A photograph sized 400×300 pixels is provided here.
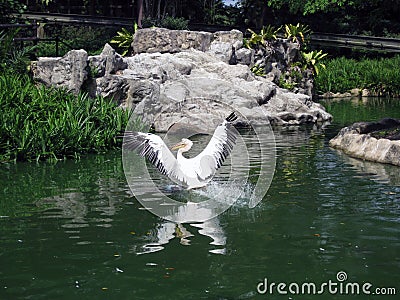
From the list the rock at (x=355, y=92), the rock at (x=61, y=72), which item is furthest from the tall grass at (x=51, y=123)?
the rock at (x=355, y=92)

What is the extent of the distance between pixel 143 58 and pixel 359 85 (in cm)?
1244

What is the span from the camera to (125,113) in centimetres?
1471

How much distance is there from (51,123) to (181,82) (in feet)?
19.8

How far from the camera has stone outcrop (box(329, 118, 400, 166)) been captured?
12016 mm

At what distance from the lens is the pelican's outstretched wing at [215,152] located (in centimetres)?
897

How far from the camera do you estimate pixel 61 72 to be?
16312 mm

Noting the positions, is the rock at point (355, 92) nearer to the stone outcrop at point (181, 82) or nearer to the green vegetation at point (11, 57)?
the stone outcrop at point (181, 82)

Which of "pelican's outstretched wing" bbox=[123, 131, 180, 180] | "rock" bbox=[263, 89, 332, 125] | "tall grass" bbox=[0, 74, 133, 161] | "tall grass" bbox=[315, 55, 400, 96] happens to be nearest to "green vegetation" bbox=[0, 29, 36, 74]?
"tall grass" bbox=[0, 74, 133, 161]

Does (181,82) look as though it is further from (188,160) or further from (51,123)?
(188,160)

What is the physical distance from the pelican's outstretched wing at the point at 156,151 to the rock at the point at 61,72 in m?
7.45

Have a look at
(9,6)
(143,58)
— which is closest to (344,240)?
(143,58)

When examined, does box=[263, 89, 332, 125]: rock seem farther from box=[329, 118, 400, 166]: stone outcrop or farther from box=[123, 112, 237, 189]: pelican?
box=[123, 112, 237, 189]: pelican

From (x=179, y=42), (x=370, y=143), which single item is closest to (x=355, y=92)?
(x=179, y=42)

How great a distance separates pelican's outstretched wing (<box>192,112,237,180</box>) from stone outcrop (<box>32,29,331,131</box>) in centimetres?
731
